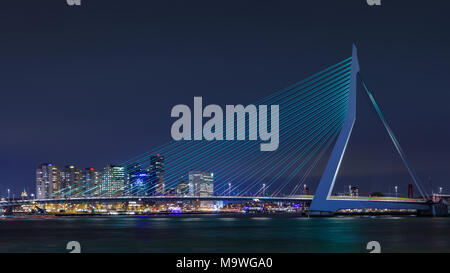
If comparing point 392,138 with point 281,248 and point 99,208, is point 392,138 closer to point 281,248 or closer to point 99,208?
point 281,248

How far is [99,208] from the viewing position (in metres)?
186

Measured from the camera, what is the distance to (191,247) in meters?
28.1

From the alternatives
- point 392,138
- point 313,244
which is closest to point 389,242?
point 313,244

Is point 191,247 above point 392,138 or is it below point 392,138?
below

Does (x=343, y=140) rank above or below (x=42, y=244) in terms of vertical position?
above

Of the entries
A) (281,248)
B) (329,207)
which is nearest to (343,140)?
(329,207)

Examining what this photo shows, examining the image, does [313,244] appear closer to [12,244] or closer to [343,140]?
[12,244]
